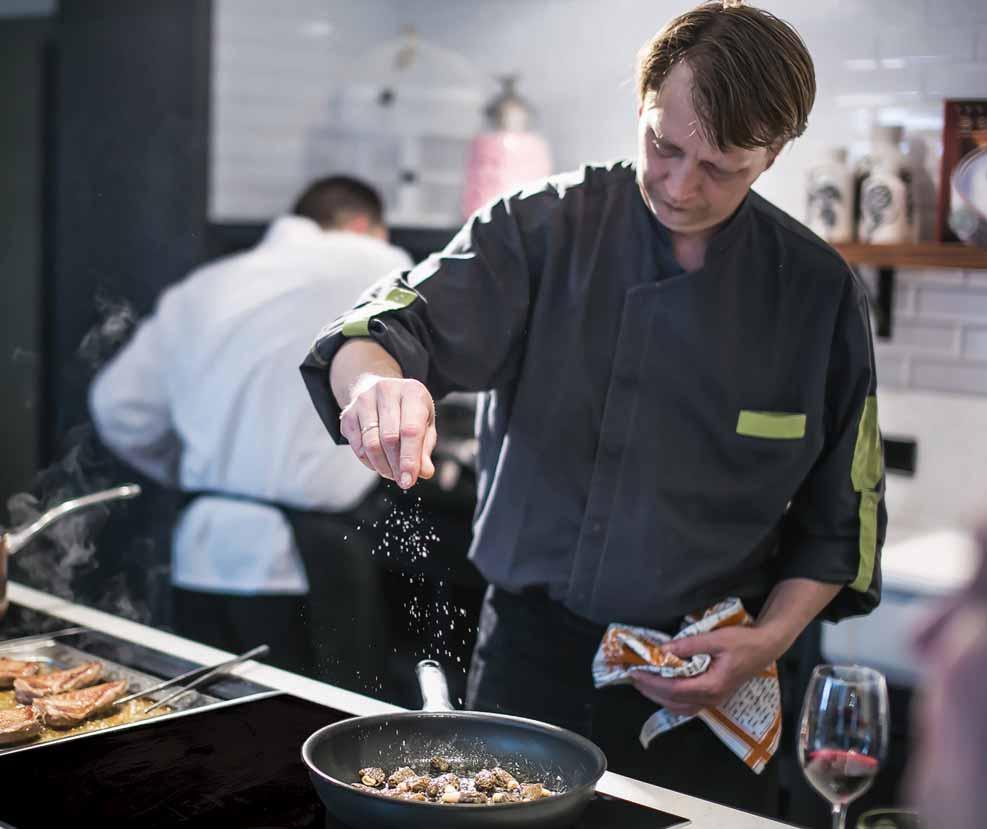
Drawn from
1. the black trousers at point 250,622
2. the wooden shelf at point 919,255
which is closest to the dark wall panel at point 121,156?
the black trousers at point 250,622

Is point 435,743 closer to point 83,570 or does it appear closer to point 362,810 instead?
point 362,810

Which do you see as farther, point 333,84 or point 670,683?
point 333,84

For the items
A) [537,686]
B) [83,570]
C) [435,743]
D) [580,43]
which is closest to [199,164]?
[580,43]

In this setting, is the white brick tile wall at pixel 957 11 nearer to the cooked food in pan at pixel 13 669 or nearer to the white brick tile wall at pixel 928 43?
the white brick tile wall at pixel 928 43

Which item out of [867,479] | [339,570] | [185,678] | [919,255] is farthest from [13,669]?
[919,255]

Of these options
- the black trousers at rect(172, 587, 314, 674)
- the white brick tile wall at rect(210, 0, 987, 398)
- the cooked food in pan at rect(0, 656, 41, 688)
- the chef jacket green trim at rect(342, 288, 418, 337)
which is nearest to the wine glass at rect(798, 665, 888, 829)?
the chef jacket green trim at rect(342, 288, 418, 337)

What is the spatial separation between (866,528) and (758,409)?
9.2 inches

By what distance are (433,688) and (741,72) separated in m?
0.80

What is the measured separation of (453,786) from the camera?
1.34 m

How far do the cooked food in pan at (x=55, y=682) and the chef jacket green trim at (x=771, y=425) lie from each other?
91cm

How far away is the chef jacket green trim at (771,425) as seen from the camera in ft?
6.00

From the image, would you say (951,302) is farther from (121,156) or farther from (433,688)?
(121,156)

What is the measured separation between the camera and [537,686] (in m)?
1.96

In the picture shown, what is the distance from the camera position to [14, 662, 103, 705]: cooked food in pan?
1.70 meters
